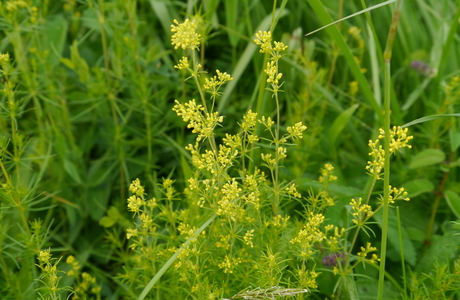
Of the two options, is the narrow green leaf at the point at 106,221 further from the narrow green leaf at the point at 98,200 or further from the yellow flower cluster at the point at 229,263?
the yellow flower cluster at the point at 229,263

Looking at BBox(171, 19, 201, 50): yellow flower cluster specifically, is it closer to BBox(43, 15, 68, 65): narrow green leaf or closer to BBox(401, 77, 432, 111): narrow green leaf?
BBox(43, 15, 68, 65): narrow green leaf

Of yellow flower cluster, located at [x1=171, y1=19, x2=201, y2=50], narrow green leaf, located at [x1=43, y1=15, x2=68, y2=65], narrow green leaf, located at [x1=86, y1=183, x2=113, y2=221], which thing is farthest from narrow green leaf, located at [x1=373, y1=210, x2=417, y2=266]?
narrow green leaf, located at [x1=43, y1=15, x2=68, y2=65]

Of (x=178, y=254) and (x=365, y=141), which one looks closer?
(x=178, y=254)

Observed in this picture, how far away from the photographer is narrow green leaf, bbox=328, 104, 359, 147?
200cm

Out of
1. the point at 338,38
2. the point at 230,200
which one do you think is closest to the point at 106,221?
the point at 230,200

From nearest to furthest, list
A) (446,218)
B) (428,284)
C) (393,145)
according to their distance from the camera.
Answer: (393,145) → (428,284) → (446,218)

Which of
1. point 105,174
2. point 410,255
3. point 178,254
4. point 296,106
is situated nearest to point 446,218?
point 410,255

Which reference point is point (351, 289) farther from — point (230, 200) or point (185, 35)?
point (185, 35)

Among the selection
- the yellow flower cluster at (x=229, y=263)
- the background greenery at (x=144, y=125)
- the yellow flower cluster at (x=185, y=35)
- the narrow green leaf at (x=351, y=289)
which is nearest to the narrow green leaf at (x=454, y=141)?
the background greenery at (x=144, y=125)

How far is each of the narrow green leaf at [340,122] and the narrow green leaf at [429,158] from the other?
0.33 metres

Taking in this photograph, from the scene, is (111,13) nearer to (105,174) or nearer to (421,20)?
(105,174)

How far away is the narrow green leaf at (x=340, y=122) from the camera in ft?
6.56

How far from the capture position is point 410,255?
5.84 ft

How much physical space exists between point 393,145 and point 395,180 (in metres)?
1.01
